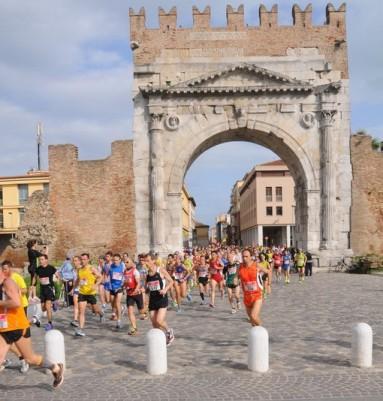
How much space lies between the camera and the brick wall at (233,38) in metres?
25.9

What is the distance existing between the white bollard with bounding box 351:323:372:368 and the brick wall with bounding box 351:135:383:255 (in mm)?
19852

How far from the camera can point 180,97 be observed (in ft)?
83.7

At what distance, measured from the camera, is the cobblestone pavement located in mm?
6215

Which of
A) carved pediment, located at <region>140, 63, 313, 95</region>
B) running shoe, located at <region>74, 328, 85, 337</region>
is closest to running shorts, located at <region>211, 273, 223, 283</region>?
running shoe, located at <region>74, 328, 85, 337</region>

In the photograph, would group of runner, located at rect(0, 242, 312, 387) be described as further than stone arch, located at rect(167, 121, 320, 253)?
No

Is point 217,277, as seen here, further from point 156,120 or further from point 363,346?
point 156,120

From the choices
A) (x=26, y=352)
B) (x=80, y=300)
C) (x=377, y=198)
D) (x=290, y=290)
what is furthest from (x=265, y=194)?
(x=26, y=352)

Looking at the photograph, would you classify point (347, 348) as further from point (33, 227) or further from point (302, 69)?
point (33, 227)

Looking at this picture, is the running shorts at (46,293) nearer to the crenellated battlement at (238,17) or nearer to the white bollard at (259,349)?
the white bollard at (259,349)

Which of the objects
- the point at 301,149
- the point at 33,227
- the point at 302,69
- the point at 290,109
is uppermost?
the point at 302,69

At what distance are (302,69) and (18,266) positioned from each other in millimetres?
17215

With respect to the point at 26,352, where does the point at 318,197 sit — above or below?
above

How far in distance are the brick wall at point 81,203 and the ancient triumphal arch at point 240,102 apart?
191cm

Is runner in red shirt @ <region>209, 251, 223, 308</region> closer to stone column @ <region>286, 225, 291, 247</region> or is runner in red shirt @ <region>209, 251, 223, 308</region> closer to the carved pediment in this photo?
the carved pediment
